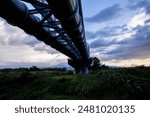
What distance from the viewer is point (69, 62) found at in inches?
1732

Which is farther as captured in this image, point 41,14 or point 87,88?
point 87,88

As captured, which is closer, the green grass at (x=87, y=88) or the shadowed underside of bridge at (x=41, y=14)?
the shadowed underside of bridge at (x=41, y=14)

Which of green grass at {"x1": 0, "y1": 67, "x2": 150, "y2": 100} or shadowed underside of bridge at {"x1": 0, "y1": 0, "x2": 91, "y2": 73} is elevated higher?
shadowed underside of bridge at {"x1": 0, "y1": 0, "x2": 91, "y2": 73}

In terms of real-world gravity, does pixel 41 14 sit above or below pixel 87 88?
above

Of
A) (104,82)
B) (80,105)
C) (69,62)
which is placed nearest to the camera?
(80,105)

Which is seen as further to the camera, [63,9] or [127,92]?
[127,92]

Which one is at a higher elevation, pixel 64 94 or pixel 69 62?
pixel 69 62

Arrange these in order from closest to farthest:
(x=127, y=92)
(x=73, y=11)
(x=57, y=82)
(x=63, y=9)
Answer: (x=63, y=9) → (x=73, y=11) → (x=127, y=92) → (x=57, y=82)

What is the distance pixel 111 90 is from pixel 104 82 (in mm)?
1353

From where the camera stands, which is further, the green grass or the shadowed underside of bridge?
the green grass

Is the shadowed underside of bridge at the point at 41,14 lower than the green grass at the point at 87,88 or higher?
higher

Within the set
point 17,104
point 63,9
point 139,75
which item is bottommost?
point 17,104

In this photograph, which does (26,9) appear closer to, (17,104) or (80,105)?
(17,104)

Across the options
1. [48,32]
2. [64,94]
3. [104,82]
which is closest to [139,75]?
[104,82]
